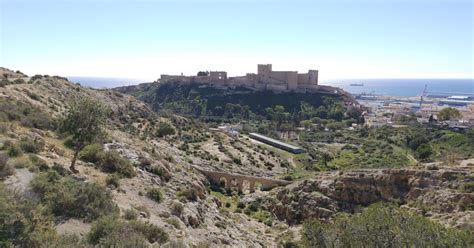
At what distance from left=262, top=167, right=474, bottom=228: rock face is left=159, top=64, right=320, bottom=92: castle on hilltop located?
7991 cm

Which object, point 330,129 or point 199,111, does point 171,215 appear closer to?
point 330,129

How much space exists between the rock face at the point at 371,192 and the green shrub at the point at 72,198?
17693mm

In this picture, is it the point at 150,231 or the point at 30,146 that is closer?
the point at 150,231

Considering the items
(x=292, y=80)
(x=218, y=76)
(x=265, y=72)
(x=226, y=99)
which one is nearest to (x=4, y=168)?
(x=226, y=99)

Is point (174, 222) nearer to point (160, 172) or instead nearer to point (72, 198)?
point (72, 198)

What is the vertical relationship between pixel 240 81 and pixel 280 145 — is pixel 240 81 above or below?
above

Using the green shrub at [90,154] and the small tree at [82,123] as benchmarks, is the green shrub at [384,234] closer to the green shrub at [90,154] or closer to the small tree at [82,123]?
the small tree at [82,123]

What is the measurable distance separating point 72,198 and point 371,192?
72.2ft

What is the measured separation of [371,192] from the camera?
27688 millimetres

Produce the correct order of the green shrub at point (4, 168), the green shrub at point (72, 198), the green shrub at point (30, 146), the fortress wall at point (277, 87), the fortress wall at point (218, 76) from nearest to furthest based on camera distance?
the green shrub at point (72, 198), the green shrub at point (4, 168), the green shrub at point (30, 146), the fortress wall at point (277, 87), the fortress wall at point (218, 76)

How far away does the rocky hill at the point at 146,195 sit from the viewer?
450 inches

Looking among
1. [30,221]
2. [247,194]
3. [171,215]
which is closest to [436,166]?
[247,194]

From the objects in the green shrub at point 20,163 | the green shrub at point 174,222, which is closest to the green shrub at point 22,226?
the green shrub at point 20,163

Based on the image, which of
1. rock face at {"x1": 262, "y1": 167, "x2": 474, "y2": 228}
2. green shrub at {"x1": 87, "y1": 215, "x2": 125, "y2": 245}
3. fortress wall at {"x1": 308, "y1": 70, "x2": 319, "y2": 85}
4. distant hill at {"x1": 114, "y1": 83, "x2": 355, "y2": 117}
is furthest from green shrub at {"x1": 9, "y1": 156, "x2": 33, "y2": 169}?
fortress wall at {"x1": 308, "y1": 70, "x2": 319, "y2": 85}
